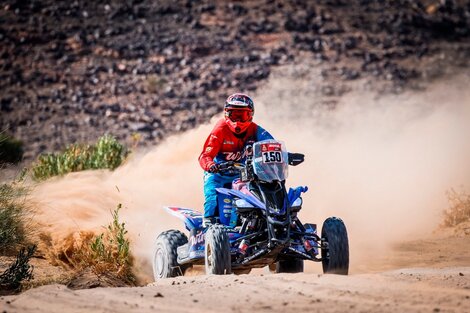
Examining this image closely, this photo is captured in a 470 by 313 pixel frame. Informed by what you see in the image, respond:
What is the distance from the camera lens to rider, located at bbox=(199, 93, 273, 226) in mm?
12891

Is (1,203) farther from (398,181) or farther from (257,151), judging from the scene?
(398,181)

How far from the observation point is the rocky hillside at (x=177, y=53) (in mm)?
46062

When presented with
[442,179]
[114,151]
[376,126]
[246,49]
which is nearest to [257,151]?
[442,179]

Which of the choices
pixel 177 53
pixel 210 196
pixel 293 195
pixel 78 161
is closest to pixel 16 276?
pixel 210 196

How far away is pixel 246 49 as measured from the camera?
5047 centimetres

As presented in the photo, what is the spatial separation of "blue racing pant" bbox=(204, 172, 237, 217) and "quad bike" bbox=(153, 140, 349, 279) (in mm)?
310

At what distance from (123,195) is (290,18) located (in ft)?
112

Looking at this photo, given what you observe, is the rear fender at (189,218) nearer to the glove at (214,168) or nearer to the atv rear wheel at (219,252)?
the glove at (214,168)

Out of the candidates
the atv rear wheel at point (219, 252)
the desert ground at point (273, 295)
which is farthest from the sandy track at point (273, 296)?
the atv rear wheel at point (219, 252)

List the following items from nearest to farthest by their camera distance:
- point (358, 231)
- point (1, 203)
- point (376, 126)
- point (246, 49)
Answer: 1. point (1, 203)
2. point (358, 231)
3. point (376, 126)
4. point (246, 49)

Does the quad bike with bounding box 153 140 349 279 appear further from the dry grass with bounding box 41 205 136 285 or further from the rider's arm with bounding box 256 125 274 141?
the dry grass with bounding box 41 205 136 285

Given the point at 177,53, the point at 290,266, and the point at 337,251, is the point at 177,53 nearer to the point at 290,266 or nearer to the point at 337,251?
the point at 290,266

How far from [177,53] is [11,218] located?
3681 centimetres

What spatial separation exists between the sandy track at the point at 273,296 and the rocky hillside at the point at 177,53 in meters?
32.2
